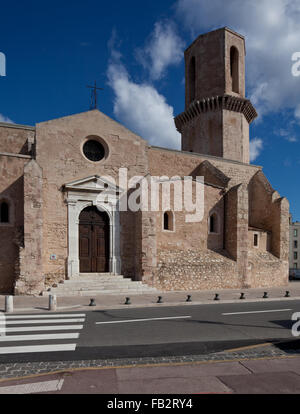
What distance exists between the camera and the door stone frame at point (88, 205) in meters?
13.8

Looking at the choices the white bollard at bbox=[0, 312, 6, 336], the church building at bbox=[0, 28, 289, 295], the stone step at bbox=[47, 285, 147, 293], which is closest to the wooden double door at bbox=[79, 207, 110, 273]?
the church building at bbox=[0, 28, 289, 295]

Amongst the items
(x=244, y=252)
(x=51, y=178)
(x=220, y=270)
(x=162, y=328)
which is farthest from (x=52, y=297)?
(x=244, y=252)

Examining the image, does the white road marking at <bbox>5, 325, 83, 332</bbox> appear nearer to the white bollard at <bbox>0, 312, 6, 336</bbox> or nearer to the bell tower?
the white bollard at <bbox>0, 312, 6, 336</bbox>

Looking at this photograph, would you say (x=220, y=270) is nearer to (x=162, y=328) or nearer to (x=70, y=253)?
(x=70, y=253)

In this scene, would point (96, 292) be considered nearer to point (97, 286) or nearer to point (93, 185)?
point (97, 286)

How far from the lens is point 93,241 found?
1467 centimetres

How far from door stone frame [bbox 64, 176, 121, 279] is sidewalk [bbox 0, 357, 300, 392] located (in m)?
9.80

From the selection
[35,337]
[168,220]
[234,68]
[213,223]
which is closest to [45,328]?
[35,337]

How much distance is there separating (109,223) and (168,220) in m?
3.53

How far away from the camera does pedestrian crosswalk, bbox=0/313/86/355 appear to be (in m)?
5.48

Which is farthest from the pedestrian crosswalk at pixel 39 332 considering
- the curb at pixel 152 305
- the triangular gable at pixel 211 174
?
the triangular gable at pixel 211 174

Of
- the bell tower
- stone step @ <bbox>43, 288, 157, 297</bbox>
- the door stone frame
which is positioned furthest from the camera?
the bell tower

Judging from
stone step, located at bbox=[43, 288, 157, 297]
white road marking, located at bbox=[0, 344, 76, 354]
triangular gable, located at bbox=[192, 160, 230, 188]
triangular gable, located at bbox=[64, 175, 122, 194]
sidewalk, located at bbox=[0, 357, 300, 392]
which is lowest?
stone step, located at bbox=[43, 288, 157, 297]
